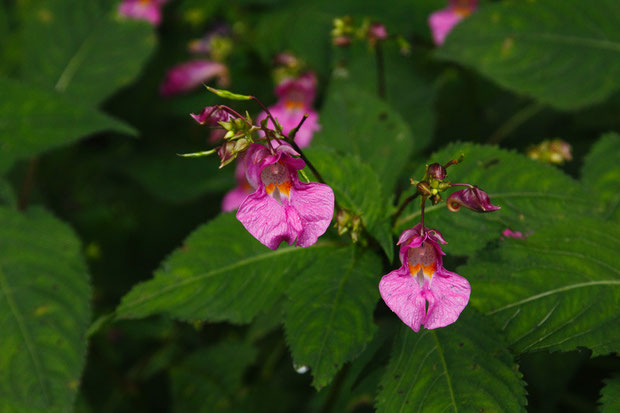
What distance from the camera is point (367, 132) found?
2062 millimetres

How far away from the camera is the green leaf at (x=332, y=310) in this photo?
1.38 metres

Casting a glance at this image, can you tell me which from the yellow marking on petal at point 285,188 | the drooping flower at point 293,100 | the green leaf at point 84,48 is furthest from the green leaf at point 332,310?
the green leaf at point 84,48

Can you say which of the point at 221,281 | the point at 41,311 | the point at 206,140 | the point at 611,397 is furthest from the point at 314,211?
the point at 206,140

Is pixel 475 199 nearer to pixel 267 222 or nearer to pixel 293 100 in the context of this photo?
pixel 267 222

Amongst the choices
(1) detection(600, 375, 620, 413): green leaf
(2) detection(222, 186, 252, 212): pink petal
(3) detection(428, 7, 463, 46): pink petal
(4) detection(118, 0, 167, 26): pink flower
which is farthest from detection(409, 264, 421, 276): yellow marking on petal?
(4) detection(118, 0, 167, 26): pink flower

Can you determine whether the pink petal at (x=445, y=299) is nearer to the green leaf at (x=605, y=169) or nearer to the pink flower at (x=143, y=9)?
the green leaf at (x=605, y=169)

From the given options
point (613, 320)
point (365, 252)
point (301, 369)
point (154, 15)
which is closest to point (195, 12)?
point (154, 15)

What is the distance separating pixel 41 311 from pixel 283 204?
1159 millimetres

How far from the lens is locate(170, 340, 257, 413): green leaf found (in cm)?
252

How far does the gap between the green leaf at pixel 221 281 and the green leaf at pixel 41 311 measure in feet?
1.56

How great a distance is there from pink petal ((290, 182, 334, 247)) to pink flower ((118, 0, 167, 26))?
2424mm

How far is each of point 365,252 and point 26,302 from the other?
1.24 metres

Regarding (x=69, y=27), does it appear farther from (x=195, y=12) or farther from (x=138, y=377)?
(x=138, y=377)

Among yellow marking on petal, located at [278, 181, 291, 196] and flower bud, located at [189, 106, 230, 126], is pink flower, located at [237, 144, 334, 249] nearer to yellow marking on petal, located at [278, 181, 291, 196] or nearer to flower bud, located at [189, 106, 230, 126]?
yellow marking on petal, located at [278, 181, 291, 196]
